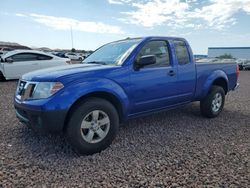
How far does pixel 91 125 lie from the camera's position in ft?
11.7

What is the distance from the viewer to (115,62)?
4109 millimetres

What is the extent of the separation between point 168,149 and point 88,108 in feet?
4.79

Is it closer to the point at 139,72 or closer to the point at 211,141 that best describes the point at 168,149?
the point at 211,141

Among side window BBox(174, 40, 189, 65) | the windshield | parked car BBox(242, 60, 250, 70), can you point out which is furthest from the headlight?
parked car BBox(242, 60, 250, 70)

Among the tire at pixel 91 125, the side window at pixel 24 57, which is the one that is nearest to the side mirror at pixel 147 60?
the tire at pixel 91 125

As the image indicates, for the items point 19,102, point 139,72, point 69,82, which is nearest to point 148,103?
point 139,72

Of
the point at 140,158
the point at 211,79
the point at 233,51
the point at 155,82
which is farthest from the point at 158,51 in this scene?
the point at 233,51

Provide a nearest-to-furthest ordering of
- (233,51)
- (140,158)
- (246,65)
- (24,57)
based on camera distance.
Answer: (140,158) → (24,57) → (246,65) → (233,51)

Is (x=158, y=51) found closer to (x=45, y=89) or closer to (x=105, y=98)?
(x=105, y=98)

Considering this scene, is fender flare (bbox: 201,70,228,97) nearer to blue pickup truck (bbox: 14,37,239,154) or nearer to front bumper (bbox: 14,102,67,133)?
blue pickup truck (bbox: 14,37,239,154)

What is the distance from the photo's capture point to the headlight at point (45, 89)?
10.7ft

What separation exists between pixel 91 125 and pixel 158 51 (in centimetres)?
202

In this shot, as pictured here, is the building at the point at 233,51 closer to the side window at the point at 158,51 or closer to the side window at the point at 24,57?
the side window at the point at 24,57

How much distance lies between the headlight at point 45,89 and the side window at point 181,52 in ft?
8.69
